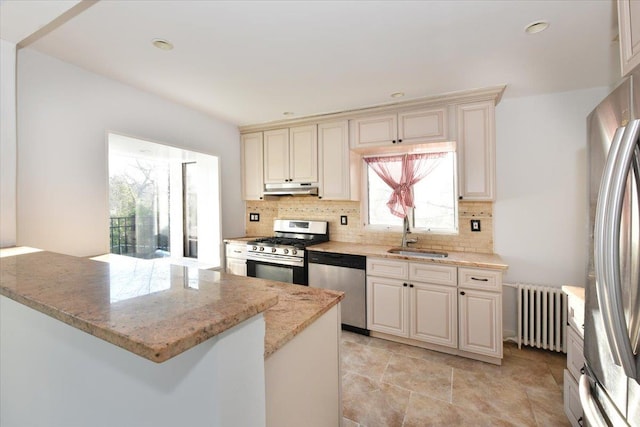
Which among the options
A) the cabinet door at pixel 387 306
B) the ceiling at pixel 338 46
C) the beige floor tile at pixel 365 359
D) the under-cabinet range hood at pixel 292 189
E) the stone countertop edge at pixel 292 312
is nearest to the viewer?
the stone countertop edge at pixel 292 312

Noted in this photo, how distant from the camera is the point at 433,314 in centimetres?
264

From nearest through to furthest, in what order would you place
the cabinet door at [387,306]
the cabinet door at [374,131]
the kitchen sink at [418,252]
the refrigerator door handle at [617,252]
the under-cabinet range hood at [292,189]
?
the refrigerator door handle at [617,252]
the cabinet door at [387,306]
the kitchen sink at [418,252]
the cabinet door at [374,131]
the under-cabinet range hood at [292,189]

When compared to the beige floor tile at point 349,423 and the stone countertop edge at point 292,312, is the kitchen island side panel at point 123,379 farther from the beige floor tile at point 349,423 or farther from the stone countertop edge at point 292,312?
the beige floor tile at point 349,423

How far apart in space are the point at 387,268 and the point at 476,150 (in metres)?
1.43

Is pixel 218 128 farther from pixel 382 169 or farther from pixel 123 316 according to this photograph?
pixel 123 316

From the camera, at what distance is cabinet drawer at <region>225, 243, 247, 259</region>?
3619mm

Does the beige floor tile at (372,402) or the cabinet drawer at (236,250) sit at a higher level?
the cabinet drawer at (236,250)

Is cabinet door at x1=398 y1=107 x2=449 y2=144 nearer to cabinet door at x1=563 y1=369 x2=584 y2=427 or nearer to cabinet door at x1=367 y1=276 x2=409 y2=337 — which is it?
cabinet door at x1=367 y1=276 x2=409 y2=337

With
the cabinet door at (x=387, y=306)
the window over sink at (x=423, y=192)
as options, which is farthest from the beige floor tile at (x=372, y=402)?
the window over sink at (x=423, y=192)

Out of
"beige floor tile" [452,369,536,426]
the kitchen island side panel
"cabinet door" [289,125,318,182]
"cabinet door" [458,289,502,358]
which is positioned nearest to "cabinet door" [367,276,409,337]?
"cabinet door" [458,289,502,358]

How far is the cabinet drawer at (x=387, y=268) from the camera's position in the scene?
9.04ft

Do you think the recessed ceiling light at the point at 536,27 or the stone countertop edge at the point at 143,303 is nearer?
the stone countertop edge at the point at 143,303

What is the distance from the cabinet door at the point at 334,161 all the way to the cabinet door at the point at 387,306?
106 cm

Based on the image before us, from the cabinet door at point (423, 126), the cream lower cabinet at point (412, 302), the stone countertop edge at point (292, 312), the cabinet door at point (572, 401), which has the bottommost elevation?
the cabinet door at point (572, 401)
